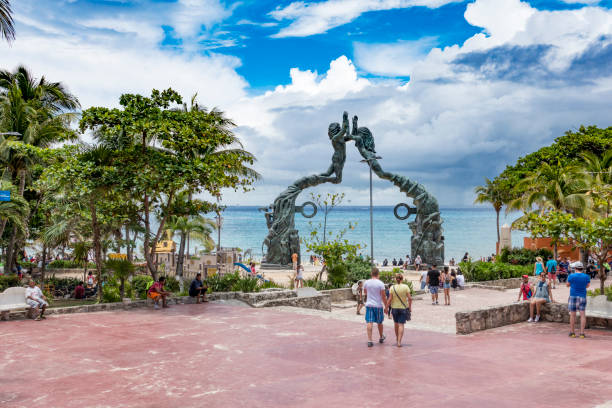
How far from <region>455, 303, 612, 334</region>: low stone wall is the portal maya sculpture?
68.1 feet

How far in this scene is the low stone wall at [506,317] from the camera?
10914 mm

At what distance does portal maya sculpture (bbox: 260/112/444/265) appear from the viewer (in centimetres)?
3319

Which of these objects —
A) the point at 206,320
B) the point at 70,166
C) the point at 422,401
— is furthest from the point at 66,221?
the point at 422,401

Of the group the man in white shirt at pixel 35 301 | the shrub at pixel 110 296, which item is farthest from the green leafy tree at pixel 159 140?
the man in white shirt at pixel 35 301

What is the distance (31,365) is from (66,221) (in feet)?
48.6

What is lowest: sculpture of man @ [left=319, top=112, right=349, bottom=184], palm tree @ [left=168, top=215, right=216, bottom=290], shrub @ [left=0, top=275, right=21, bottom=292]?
shrub @ [left=0, top=275, right=21, bottom=292]

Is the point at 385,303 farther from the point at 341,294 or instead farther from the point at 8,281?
the point at 8,281

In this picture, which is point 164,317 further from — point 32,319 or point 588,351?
point 588,351

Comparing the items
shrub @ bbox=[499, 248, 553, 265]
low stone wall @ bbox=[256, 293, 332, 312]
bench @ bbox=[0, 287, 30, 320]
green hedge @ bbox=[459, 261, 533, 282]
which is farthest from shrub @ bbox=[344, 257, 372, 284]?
bench @ bbox=[0, 287, 30, 320]

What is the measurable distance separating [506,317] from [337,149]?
23005 millimetres

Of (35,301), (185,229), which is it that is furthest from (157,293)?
(185,229)

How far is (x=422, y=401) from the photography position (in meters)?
6.50

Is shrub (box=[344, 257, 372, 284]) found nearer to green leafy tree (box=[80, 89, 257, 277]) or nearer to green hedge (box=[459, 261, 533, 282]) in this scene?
green hedge (box=[459, 261, 533, 282])

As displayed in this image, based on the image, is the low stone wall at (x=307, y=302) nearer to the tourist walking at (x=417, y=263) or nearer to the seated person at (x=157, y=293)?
the seated person at (x=157, y=293)
